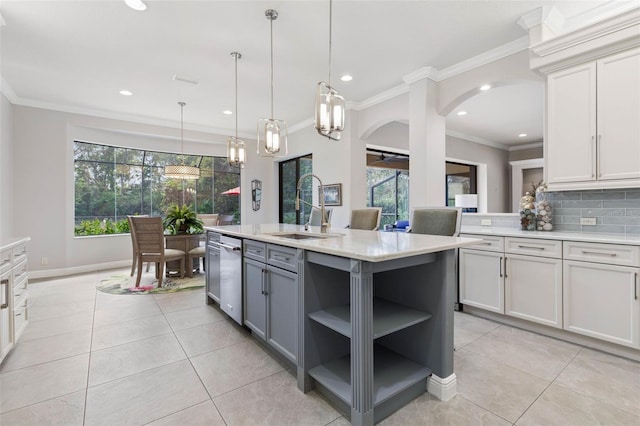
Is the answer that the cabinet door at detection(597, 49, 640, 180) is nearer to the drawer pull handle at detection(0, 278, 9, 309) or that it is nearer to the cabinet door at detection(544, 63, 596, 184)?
the cabinet door at detection(544, 63, 596, 184)

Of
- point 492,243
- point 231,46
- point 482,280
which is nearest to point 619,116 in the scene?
point 492,243

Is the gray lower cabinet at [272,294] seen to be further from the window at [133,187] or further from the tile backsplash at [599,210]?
the window at [133,187]

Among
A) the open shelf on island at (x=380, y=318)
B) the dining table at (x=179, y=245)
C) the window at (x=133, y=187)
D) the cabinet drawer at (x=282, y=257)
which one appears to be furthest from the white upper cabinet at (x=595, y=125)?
the window at (x=133, y=187)

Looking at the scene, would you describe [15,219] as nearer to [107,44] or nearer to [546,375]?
[107,44]

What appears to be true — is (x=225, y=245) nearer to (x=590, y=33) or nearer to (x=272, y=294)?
(x=272, y=294)

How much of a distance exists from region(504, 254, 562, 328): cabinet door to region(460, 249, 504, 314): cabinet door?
0.07 m

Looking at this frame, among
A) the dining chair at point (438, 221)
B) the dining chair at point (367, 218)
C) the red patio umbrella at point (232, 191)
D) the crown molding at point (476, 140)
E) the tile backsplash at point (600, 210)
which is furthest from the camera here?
the red patio umbrella at point (232, 191)

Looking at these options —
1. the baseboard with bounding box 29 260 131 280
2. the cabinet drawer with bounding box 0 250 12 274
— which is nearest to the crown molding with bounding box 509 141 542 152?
the baseboard with bounding box 29 260 131 280

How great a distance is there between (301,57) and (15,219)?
5.06 metres

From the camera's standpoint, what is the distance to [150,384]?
194 centimetres

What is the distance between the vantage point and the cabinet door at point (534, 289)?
251 centimetres

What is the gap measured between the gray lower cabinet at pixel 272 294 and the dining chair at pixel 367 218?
1324 millimetres

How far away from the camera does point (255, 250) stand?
93.4 inches

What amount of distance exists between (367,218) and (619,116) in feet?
7.30
